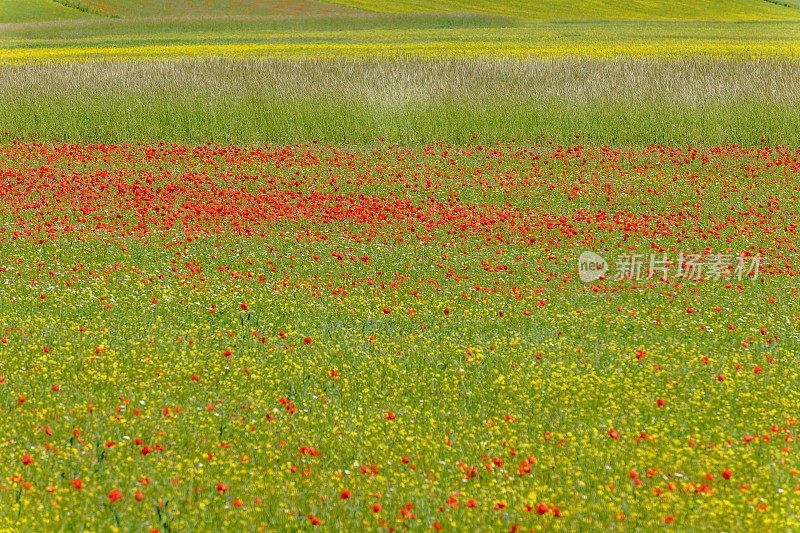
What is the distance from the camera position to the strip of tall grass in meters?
18.2

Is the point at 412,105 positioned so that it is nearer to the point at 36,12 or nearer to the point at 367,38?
the point at 367,38

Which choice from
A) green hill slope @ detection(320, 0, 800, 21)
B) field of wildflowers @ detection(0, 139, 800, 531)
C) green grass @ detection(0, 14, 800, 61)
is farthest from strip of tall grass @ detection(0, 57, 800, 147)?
green hill slope @ detection(320, 0, 800, 21)

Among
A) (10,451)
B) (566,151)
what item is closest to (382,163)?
(566,151)

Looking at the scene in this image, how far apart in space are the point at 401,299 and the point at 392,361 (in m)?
1.73

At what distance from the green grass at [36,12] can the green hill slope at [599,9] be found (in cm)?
2648

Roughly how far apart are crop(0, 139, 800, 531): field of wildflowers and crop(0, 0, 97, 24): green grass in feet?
210

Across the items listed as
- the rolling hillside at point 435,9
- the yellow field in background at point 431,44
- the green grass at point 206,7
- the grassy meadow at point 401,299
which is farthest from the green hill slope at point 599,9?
the grassy meadow at point 401,299

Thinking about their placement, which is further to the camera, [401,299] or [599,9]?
[599,9]

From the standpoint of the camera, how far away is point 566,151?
54.8ft

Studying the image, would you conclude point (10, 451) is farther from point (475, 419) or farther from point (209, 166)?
point (209, 166)

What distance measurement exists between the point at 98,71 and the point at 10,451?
17.1m

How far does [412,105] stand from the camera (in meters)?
18.8

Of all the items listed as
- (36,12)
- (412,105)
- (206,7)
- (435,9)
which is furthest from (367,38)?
(412,105)

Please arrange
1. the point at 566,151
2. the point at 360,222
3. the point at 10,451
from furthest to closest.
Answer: the point at 566,151 < the point at 360,222 < the point at 10,451
